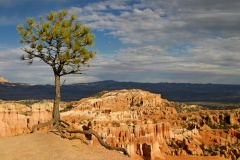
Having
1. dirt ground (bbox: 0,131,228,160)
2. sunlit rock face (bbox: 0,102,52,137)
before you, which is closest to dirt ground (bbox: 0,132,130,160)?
dirt ground (bbox: 0,131,228,160)

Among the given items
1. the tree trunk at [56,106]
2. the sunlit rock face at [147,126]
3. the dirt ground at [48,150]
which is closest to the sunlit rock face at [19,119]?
the sunlit rock face at [147,126]

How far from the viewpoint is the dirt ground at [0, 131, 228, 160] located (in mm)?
16969

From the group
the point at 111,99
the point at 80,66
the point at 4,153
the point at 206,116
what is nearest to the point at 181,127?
the point at 206,116

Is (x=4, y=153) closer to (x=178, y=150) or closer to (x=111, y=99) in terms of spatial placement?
(x=178, y=150)

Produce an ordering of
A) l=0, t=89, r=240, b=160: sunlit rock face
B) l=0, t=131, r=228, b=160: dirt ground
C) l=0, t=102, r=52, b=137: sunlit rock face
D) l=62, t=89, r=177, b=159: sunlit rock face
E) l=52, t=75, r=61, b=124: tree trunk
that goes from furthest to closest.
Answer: l=62, t=89, r=177, b=159: sunlit rock face → l=0, t=89, r=240, b=160: sunlit rock face → l=0, t=102, r=52, b=137: sunlit rock face → l=52, t=75, r=61, b=124: tree trunk → l=0, t=131, r=228, b=160: dirt ground

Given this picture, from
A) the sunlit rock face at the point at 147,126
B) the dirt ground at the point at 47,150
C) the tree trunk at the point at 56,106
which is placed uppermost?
the tree trunk at the point at 56,106

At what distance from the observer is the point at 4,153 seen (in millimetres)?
17672

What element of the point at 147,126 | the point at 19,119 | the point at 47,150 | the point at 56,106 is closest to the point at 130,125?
the point at 147,126

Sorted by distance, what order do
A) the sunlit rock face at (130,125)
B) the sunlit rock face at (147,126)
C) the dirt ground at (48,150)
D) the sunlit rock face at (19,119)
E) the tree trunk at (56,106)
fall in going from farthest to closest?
the sunlit rock face at (130,125), the sunlit rock face at (147,126), the sunlit rock face at (19,119), the tree trunk at (56,106), the dirt ground at (48,150)

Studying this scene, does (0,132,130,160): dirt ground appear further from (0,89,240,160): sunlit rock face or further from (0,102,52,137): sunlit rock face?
(0,89,240,160): sunlit rock face

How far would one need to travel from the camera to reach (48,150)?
17859mm

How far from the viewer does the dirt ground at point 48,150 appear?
55.7ft

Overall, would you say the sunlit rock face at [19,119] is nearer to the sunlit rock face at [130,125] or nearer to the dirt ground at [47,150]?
the sunlit rock face at [130,125]

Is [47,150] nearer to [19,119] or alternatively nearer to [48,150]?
[48,150]
